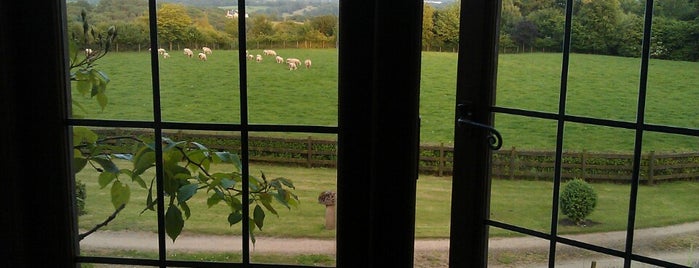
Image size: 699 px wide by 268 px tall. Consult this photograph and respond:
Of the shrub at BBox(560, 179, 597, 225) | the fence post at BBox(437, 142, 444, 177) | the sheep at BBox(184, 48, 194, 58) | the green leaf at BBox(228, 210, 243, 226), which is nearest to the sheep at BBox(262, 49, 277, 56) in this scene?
the sheep at BBox(184, 48, 194, 58)

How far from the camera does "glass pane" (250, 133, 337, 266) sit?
1.49m

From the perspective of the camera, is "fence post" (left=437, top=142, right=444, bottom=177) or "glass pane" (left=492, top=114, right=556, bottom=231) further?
"fence post" (left=437, top=142, right=444, bottom=177)

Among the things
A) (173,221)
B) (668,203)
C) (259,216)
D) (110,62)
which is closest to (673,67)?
(668,203)

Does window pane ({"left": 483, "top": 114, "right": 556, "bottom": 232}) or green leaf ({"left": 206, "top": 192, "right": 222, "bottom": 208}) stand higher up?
window pane ({"left": 483, "top": 114, "right": 556, "bottom": 232})

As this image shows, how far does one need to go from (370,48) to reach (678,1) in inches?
25.6

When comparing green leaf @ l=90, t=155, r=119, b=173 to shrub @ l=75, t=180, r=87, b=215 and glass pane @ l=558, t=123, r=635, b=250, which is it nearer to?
shrub @ l=75, t=180, r=87, b=215

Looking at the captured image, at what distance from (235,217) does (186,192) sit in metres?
0.14

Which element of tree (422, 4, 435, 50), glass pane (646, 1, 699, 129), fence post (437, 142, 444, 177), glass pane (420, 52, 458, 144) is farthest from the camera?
fence post (437, 142, 444, 177)

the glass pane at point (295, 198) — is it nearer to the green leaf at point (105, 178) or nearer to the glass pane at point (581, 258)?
the green leaf at point (105, 178)

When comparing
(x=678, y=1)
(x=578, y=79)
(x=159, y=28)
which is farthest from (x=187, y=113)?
(x=678, y=1)

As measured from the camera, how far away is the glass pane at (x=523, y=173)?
146 cm

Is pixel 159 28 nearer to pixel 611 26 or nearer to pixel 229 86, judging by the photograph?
pixel 229 86

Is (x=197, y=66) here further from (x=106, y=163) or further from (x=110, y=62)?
(x=106, y=163)

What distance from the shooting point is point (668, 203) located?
4.33ft
